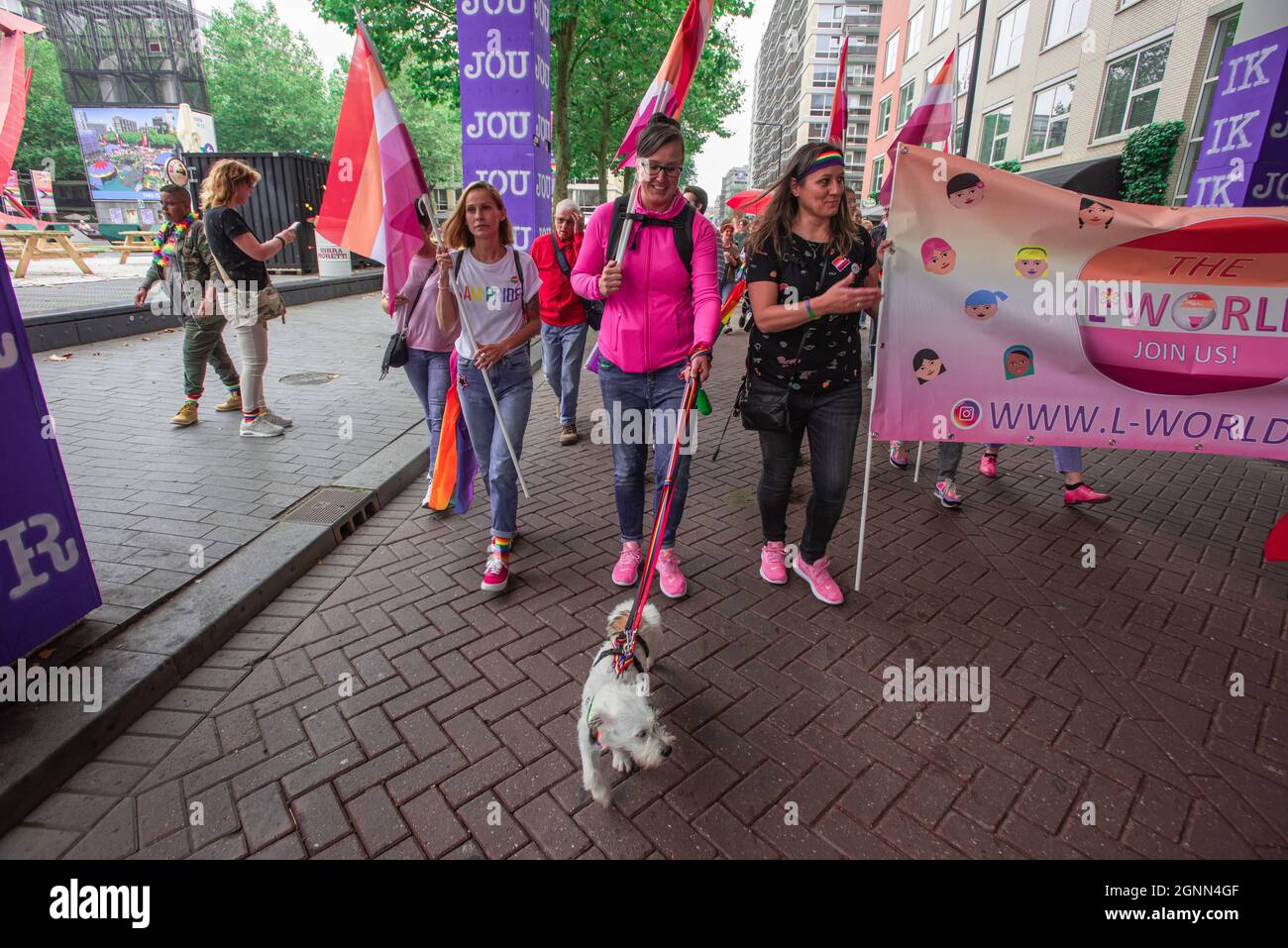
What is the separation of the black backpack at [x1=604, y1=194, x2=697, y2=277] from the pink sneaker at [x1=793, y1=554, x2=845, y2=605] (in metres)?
1.83

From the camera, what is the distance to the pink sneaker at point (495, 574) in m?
3.67

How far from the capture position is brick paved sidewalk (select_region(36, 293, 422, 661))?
375cm

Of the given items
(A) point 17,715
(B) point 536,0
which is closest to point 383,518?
(A) point 17,715

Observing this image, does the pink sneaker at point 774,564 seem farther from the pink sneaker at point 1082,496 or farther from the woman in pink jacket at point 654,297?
the pink sneaker at point 1082,496

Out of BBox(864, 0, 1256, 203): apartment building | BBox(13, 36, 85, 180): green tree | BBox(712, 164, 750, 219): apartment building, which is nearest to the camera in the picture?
BBox(864, 0, 1256, 203): apartment building

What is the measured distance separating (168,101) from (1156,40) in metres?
54.6

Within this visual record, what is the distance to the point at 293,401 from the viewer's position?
7121 mm

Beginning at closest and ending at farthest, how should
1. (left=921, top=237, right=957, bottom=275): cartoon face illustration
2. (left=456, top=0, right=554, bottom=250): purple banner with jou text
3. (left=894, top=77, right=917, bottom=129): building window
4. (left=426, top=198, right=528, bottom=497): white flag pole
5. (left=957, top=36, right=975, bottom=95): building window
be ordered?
1. (left=921, top=237, right=957, bottom=275): cartoon face illustration
2. (left=426, top=198, right=528, bottom=497): white flag pole
3. (left=456, top=0, right=554, bottom=250): purple banner with jou text
4. (left=957, top=36, right=975, bottom=95): building window
5. (left=894, top=77, right=917, bottom=129): building window

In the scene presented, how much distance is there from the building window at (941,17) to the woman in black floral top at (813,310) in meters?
31.6

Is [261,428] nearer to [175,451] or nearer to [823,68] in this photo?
[175,451]

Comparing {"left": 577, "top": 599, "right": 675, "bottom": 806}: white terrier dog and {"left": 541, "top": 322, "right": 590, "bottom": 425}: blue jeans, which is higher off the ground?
{"left": 541, "top": 322, "right": 590, "bottom": 425}: blue jeans

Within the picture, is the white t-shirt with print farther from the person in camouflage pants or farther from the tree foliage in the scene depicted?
the tree foliage

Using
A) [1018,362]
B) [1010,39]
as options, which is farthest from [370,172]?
[1010,39]

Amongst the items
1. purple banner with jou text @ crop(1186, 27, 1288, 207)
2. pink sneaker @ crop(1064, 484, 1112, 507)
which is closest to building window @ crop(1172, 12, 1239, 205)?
purple banner with jou text @ crop(1186, 27, 1288, 207)
